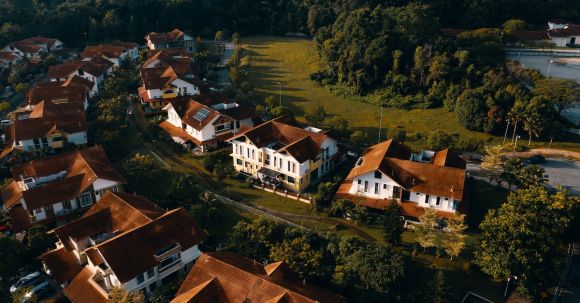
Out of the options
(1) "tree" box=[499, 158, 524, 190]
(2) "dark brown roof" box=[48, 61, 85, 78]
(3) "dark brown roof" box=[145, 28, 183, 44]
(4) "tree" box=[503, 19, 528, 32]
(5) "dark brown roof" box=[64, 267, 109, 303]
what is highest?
(4) "tree" box=[503, 19, 528, 32]

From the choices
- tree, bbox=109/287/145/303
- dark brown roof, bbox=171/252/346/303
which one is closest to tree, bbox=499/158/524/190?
dark brown roof, bbox=171/252/346/303

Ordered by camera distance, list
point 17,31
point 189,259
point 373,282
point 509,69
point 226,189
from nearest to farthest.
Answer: point 373,282, point 189,259, point 226,189, point 509,69, point 17,31

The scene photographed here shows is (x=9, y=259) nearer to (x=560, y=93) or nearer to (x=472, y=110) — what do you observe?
(x=472, y=110)

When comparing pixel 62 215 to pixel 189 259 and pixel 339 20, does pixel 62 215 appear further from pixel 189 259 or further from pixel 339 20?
pixel 339 20

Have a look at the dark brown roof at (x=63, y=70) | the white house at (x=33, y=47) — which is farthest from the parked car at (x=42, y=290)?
the white house at (x=33, y=47)

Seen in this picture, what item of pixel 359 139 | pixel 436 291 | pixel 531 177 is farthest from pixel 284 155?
pixel 531 177

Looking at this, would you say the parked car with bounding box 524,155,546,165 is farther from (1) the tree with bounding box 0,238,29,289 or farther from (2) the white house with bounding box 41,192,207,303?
(1) the tree with bounding box 0,238,29,289

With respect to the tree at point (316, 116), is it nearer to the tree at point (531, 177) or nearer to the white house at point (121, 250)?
the tree at point (531, 177)

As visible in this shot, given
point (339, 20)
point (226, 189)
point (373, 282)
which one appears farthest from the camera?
point (339, 20)

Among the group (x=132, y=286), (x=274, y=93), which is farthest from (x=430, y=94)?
(x=132, y=286)
